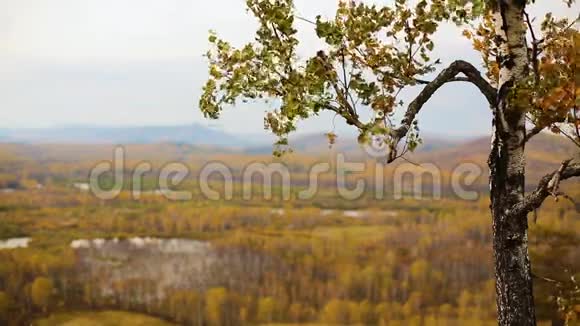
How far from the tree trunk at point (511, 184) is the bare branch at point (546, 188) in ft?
0.20

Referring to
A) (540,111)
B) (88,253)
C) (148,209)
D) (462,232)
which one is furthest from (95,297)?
(540,111)

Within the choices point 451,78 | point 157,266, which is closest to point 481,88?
point 451,78

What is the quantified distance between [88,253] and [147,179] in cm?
181

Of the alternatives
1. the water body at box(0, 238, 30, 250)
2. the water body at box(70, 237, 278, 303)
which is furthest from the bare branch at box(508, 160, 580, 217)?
the water body at box(0, 238, 30, 250)

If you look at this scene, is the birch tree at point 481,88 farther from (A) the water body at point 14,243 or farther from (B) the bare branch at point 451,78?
(A) the water body at point 14,243

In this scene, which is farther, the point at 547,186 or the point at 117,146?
the point at 117,146

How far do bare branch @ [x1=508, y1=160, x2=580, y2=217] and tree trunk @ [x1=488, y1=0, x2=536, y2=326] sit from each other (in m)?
0.06

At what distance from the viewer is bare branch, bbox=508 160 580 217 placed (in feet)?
7.39

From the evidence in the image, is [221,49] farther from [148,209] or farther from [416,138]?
[148,209]

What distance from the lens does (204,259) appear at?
437 inches

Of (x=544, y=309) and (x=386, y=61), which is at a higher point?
(x=386, y=61)

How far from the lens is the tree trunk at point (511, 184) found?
2551mm

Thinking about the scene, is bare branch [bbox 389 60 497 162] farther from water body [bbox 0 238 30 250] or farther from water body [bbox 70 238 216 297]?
water body [bbox 0 238 30 250]

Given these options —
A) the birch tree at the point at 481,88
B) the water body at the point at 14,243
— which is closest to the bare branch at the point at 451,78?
the birch tree at the point at 481,88
